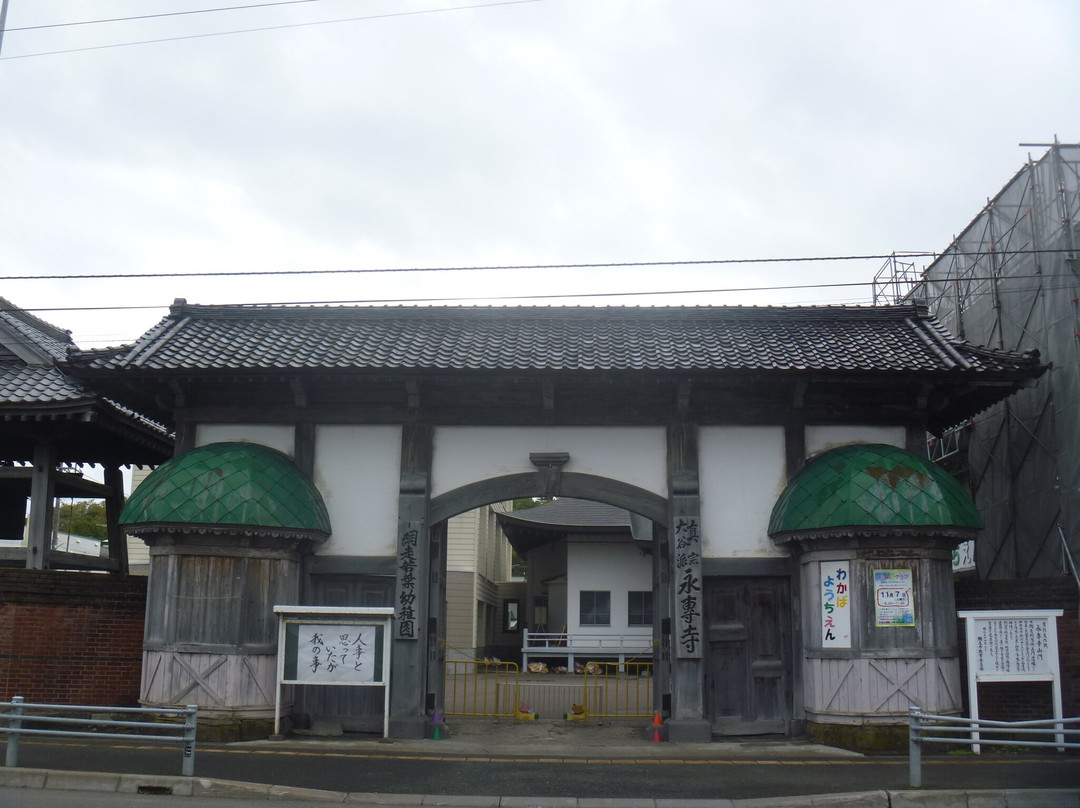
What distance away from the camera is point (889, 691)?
43.1 feet

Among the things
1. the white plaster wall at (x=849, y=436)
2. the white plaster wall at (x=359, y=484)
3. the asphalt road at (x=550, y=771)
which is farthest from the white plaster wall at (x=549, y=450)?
the asphalt road at (x=550, y=771)

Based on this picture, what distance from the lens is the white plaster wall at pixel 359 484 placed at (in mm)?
14750

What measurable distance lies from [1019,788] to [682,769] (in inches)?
145

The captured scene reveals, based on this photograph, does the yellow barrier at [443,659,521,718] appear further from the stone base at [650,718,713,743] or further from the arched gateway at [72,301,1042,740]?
the stone base at [650,718,713,743]

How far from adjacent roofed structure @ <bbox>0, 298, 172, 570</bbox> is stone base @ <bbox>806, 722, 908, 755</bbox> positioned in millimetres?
12280

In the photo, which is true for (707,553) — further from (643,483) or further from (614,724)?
(614,724)

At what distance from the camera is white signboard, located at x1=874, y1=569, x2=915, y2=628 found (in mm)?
13328

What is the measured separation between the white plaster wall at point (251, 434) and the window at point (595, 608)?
62.9ft

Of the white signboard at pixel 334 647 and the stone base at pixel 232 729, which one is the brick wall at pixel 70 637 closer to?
the stone base at pixel 232 729

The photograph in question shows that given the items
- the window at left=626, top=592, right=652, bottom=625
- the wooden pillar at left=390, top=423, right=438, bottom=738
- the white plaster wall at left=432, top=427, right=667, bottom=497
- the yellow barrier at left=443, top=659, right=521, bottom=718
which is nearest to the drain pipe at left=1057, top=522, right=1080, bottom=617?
the white plaster wall at left=432, top=427, right=667, bottom=497

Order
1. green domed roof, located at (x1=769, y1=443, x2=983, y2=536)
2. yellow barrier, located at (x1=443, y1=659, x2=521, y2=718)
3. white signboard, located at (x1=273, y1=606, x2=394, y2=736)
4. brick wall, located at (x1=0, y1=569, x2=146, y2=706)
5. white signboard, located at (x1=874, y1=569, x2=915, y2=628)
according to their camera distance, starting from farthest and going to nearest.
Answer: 1. yellow barrier, located at (x1=443, y1=659, x2=521, y2=718)
2. brick wall, located at (x1=0, y1=569, x2=146, y2=706)
3. white signboard, located at (x1=273, y1=606, x2=394, y2=736)
4. white signboard, located at (x1=874, y1=569, x2=915, y2=628)
5. green domed roof, located at (x1=769, y1=443, x2=983, y2=536)

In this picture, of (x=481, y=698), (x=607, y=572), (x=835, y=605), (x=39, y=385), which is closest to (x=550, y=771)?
(x=835, y=605)

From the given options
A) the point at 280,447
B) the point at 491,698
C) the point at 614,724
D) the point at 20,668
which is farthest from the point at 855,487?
the point at 20,668

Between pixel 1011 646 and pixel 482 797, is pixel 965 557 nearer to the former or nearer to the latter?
pixel 1011 646
